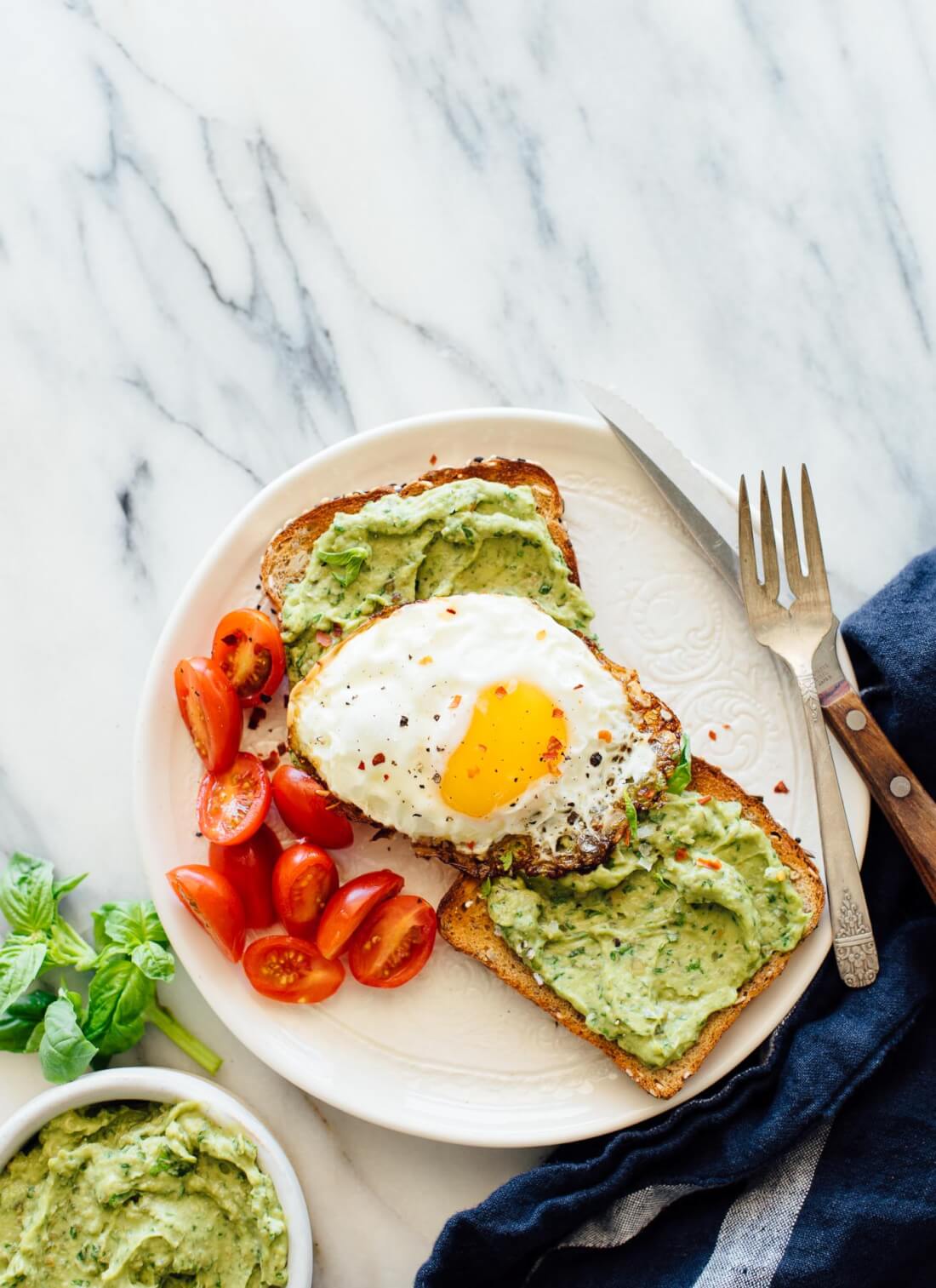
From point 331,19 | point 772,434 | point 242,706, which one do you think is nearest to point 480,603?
point 242,706

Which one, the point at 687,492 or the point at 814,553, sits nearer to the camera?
the point at 814,553

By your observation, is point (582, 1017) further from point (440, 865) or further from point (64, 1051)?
point (64, 1051)

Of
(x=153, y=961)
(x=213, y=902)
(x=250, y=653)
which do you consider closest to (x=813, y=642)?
(x=250, y=653)

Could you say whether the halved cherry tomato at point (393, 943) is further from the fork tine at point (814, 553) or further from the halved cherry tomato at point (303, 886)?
the fork tine at point (814, 553)

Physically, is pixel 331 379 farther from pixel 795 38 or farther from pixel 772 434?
pixel 795 38

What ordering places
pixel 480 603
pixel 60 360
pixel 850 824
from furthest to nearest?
pixel 60 360 < pixel 850 824 < pixel 480 603

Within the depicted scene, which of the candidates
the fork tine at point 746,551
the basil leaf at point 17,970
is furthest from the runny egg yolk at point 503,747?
the basil leaf at point 17,970

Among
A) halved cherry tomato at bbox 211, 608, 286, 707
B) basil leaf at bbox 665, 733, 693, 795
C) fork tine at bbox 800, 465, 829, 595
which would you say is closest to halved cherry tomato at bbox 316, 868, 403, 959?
halved cherry tomato at bbox 211, 608, 286, 707

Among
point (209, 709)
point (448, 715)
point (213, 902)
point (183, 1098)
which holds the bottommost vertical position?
point (183, 1098)
